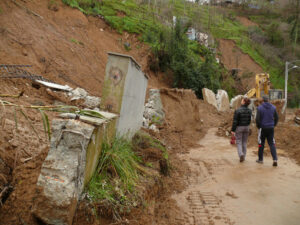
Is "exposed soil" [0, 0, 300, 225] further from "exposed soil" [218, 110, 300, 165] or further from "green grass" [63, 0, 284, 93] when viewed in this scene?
"green grass" [63, 0, 284, 93]

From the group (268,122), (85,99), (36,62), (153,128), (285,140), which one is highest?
(36,62)

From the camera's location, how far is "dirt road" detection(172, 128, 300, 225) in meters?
3.87

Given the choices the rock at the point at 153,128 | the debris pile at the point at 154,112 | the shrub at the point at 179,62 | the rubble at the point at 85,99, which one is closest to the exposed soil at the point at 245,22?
the shrub at the point at 179,62

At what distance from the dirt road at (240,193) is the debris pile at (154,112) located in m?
2.55

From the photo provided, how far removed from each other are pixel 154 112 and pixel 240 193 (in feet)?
18.6

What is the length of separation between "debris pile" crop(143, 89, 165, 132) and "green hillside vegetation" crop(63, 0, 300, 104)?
11.0 metres

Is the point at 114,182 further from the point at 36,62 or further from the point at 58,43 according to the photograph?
the point at 58,43

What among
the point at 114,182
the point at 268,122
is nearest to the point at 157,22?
the point at 268,122

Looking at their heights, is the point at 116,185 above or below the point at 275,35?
below

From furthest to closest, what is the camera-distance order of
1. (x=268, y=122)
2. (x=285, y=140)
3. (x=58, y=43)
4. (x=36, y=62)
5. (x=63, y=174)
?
(x=58, y=43)
(x=36, y=62)
(x=285, y=140)
(x=268, y=122)
(x=63, y=174)

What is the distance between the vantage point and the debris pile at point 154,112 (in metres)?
9.47

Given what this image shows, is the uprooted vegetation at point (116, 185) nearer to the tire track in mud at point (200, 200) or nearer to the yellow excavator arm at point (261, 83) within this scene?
the tire track in mud at point (200, 200)

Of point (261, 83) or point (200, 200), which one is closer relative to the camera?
point (200, 200)

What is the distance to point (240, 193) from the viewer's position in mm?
4719
